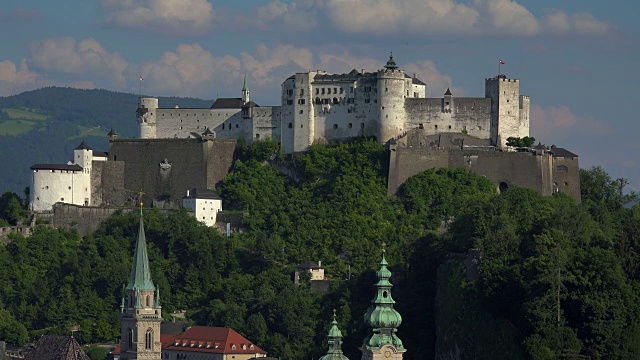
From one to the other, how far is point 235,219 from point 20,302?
44.6 ft

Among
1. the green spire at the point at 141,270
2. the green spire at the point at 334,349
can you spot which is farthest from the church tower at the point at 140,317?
the green spire at the point at 334,349

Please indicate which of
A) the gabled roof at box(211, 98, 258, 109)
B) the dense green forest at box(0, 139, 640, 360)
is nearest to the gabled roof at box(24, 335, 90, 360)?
the dense green forest at box(0, 139, 640, 360)

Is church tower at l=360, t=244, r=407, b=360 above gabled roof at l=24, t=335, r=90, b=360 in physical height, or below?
above

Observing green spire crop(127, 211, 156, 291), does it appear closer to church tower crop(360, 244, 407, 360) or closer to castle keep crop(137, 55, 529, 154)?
castle keep crop(137, 55, 529, 154)

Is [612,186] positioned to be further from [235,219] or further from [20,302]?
[20,302]

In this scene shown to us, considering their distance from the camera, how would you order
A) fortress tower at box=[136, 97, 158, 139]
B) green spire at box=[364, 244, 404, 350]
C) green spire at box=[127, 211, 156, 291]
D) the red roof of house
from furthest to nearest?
fortress tower at box=[136, 97, 158, 139] < green spire at box=[127, 211, 156, 291] < the red roof of house < green spire at box=[364, 244, 404, 350]

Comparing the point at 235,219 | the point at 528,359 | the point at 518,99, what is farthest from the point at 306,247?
the point at 528,359

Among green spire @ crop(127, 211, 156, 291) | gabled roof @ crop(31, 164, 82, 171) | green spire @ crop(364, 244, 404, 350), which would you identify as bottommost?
green spire @ crop(364, 244, 404, 350)

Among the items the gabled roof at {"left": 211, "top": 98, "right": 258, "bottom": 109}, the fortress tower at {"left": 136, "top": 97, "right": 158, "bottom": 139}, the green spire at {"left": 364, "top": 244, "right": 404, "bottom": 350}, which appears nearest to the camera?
the green spire at {"left": 364, "top": 244, "right": 404, "bottom": 350}

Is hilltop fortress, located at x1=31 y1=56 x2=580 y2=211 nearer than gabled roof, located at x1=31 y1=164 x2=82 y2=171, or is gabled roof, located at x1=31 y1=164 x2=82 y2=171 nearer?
hilltop fortress, located at x1=31 y1=56 x2=580 y2=211

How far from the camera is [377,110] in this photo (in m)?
113

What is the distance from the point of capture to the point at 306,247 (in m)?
110

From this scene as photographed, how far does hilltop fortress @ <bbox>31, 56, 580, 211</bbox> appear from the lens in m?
112

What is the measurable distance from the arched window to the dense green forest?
19.4 feet
